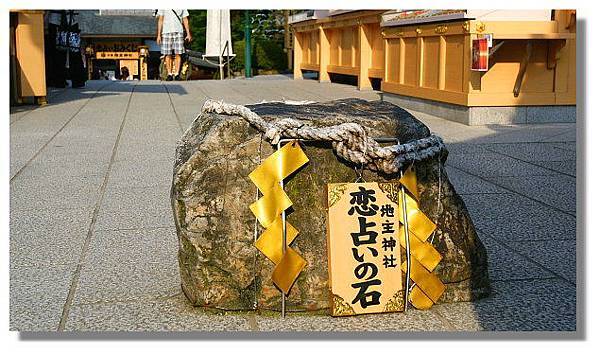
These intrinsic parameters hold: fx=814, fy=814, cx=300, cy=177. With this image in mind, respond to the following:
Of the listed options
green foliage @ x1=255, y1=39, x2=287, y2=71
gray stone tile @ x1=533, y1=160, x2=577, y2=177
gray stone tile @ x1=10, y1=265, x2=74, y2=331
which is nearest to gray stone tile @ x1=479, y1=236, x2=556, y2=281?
gray stone tile @ x1=10, y1=265, x2=74, y2=331

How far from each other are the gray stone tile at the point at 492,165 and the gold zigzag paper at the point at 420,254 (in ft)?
11.8

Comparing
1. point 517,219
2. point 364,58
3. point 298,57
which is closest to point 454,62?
point 517,219

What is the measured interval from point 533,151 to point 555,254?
410cm

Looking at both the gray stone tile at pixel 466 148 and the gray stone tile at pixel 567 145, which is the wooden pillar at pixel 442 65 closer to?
the gray stone tile at pixel 466 148

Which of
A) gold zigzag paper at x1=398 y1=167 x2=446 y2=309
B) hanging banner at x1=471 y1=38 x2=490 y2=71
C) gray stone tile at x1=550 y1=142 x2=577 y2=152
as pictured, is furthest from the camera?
hanging banner at x1=471 y1=38 x2=490 y2=71

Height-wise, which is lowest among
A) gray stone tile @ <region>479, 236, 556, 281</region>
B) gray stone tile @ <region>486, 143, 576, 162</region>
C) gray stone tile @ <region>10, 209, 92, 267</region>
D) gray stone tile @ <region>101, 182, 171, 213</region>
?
gray stone tile @ <region>479, 236, 556, 281</region>

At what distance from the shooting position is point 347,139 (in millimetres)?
3604

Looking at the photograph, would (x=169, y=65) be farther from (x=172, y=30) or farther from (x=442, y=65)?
(x=442, y=65)

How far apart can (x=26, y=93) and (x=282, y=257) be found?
1104 cm

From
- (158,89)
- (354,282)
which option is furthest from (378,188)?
(158,89)

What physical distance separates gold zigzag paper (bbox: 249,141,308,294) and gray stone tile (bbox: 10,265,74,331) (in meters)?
0.98

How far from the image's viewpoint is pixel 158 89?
1789 cm

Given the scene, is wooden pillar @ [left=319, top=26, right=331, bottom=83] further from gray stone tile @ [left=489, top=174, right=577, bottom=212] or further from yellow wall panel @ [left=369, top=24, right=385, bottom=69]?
gray stone tile @ [left=489, top=174, right=577, bottom=212]

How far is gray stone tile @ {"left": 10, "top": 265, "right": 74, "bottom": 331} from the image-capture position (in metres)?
3.55
